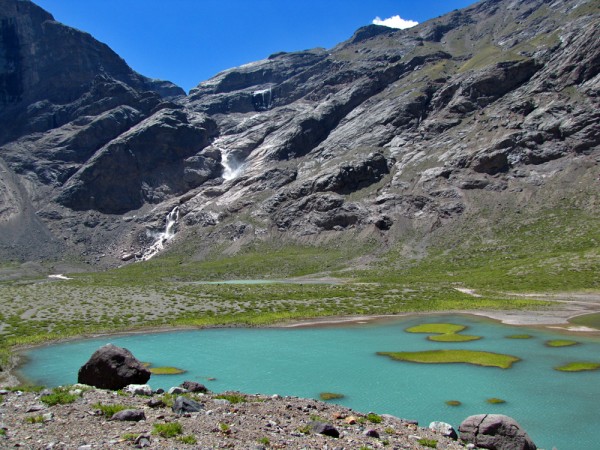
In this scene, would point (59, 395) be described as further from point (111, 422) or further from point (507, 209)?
point (507, 209)

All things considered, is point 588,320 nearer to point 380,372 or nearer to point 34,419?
point 380,372

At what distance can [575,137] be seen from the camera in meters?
149

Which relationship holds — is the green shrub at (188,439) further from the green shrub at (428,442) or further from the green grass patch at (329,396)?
the green grass patch at (329,396)

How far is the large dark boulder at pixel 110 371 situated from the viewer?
25328 millimetres

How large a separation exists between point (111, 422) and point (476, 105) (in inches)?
7975

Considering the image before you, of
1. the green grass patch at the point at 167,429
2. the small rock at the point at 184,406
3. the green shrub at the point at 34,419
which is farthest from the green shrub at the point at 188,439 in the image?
the green shrub at the point at 34,419

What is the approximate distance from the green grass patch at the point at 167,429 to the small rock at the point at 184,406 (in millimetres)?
→ 2033

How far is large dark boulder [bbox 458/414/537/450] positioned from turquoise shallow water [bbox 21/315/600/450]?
10.2 ft

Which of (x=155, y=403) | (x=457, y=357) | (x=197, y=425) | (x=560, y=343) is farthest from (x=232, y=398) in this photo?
(x=560, y=343)

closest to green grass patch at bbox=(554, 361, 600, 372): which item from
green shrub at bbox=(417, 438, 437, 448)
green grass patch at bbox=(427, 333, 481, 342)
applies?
green grass patch at bbox=(427, 333, 481, 342)

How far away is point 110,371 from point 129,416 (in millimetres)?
9295

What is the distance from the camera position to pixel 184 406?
1866 cm

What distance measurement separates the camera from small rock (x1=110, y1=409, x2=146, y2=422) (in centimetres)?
1700

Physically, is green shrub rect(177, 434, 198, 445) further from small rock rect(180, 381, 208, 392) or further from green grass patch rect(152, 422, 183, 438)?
small rock rect(180, 381, 208, 392)
